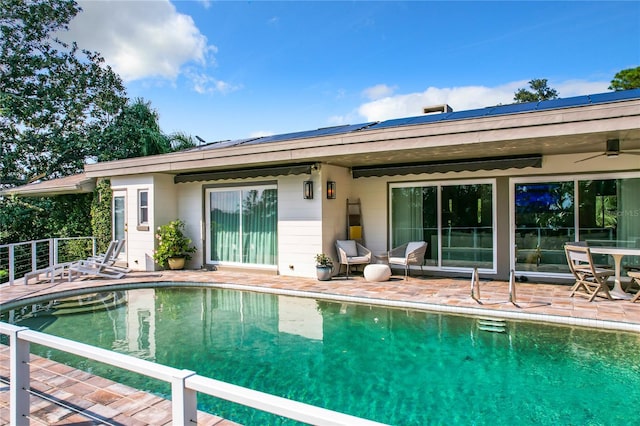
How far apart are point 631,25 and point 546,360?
1535cm

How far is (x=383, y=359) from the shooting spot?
5.58 meters

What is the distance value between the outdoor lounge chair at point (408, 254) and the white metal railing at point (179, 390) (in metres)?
8.83

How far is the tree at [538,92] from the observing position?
111ft

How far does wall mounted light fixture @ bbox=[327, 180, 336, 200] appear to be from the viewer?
1109cm

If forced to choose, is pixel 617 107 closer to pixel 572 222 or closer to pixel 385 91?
pixel 572 222

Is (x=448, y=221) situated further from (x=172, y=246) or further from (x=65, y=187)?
(x=65, y=187)

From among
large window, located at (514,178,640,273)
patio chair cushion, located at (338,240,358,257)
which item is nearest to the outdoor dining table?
large window, located at (514,178,640,273)

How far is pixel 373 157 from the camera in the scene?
10.1 m

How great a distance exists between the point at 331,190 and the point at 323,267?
7.15 feet

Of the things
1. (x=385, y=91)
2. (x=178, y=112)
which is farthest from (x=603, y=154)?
(x=178, y=112)

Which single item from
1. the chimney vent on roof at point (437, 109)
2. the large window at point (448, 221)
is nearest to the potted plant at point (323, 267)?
the large window at point (448, 221)

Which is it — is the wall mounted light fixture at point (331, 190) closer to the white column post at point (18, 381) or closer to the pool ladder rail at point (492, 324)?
the pool ladder rail at point (492, 324)

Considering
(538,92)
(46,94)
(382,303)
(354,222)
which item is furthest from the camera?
(538,92)

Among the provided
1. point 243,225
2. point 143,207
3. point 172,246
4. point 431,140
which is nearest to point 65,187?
point 143,207
